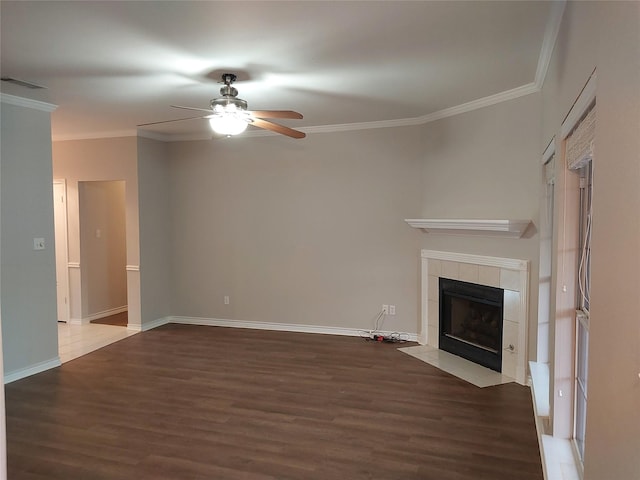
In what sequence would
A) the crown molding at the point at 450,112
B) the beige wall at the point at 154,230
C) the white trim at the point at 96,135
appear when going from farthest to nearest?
1. the beige wall at the point at 154,230
2. the white trim at the point at 96,135
3. the crown molding at the point at 450,112

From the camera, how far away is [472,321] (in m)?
4.77

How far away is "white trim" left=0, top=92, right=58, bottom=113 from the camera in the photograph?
4.05m

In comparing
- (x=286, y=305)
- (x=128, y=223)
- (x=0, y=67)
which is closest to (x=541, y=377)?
(x=286, y=305)

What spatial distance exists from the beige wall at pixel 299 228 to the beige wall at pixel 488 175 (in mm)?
324

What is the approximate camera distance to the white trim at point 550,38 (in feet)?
7.91

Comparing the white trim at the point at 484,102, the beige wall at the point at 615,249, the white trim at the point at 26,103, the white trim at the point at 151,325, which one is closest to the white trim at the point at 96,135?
the white trim at the point at 26,103

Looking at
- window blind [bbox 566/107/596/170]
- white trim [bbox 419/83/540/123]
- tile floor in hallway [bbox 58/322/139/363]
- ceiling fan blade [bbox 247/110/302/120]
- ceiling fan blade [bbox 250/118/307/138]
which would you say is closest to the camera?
window blind [bbox 566/107/596/170]

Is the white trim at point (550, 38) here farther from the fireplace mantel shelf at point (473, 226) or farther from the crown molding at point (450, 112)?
the fireplace mantel shelf at point (473, 226)

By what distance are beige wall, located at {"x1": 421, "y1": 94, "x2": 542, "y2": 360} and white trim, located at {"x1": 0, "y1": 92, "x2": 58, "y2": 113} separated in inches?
152

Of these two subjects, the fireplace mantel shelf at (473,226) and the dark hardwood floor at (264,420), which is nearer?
the dark hardwood floor at (264,420)

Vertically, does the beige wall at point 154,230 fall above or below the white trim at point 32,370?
above

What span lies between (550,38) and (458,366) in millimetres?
2987

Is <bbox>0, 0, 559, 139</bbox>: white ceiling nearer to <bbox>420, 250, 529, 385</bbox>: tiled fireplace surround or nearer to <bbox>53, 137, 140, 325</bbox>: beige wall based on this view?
<bbox>53, 137, 140, 325</bbox>: beige wall

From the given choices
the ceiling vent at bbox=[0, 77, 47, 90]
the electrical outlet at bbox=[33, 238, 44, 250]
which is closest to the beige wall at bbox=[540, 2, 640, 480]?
the ceiling vent at bbox=[0, 77, 47, 90]
